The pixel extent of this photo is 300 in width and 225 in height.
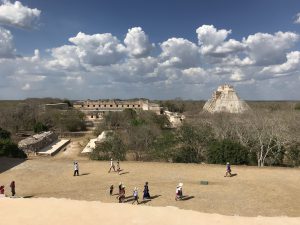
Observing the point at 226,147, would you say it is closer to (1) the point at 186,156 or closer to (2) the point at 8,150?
(1) the point at 186,156

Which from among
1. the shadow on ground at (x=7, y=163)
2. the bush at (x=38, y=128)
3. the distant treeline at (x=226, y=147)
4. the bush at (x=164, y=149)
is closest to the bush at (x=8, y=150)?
the shadow on ground at (x=7, y=163)

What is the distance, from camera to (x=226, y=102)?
4953 cm

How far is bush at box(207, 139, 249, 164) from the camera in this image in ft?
63.2

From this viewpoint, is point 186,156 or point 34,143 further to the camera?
point 34,143

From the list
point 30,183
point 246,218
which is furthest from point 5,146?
point 246,218

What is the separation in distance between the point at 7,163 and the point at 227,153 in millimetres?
12675

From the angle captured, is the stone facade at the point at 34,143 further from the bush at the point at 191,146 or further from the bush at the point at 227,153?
the bush at the point at 227,153

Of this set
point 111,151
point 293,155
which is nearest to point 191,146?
point 111,151

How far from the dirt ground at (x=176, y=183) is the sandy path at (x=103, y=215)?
61cm

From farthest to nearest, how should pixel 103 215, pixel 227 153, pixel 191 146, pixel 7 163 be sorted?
1. pixel 191 146
2. pixel 7 163
3. pixel 227 153
4. pixel 103 215

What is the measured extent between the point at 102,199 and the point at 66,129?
37495 millimetres

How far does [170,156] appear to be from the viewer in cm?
2150

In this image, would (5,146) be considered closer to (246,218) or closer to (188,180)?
(188,180)

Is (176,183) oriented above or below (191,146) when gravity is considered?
below
